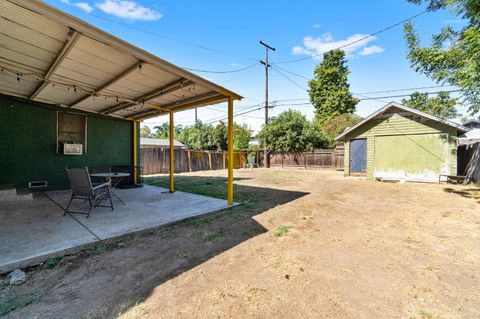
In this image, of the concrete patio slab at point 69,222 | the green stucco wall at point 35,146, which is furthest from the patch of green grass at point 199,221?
the green stucco wall at point 35,146

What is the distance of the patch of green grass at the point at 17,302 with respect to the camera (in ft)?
5.25

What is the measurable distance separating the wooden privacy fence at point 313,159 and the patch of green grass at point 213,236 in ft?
46.1

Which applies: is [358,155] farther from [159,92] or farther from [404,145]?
[159,92]

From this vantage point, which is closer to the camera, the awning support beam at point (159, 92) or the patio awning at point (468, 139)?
the awning support beam at point (159, 92)

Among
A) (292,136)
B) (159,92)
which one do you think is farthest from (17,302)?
(292,136)

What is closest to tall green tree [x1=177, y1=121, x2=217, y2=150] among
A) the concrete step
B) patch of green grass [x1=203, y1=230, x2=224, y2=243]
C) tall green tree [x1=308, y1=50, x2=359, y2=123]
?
tall green tree [x1=308, y1=50, x2=359, y2=123]

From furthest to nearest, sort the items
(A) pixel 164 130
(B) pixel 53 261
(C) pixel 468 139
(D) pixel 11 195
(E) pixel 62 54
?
(A) pixel 164 130 < (C) pixel 468 139 < (D) pixel 11 195 < (E) pixel 62 54 < (B) pixel 53 261

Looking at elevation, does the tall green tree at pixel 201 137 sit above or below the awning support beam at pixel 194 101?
above

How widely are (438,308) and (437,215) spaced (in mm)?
3668

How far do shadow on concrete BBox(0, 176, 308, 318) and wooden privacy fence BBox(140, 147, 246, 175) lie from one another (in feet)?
30.3

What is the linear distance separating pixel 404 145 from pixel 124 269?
11490 millimetres

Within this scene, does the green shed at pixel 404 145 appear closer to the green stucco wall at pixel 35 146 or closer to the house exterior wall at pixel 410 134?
the house exterior wall at pixel 410 134

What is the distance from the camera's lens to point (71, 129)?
6.23 metres

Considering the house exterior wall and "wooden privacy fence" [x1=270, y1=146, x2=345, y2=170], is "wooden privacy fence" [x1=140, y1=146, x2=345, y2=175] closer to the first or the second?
"wooden privacy fence" [x1=270, y1=146, x2=345, y2=170]
